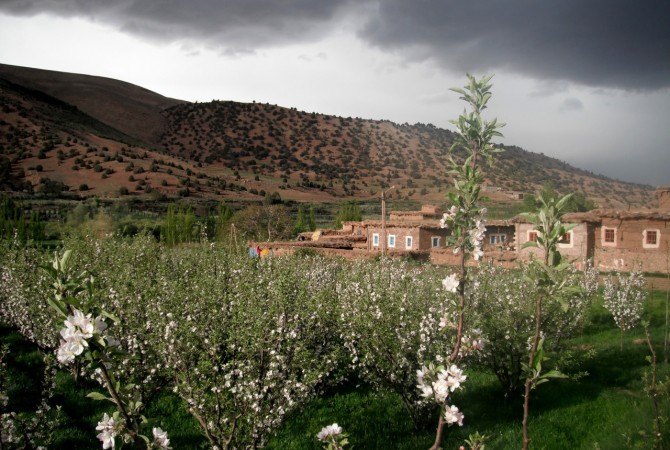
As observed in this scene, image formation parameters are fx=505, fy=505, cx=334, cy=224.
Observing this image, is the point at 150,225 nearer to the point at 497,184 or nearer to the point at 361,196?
the point at 361,196

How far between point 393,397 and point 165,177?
59.9 metres

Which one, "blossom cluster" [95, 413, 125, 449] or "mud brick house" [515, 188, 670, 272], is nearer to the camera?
"blossom cluster" [95, 413, 125, 449]

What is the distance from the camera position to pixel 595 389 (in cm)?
1141

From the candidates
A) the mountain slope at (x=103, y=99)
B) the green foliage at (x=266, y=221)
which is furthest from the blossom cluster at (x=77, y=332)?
the mountain slope at (x=103, y=99)

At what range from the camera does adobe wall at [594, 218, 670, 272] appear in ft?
97.7

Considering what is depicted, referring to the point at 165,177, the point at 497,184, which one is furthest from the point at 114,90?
the point at 497,184

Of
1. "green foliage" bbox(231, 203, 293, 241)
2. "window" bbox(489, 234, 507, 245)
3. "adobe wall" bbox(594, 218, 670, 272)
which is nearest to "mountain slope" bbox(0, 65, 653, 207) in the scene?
"green foliage" bbox(231, 203, 293, 241)

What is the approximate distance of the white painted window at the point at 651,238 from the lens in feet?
100

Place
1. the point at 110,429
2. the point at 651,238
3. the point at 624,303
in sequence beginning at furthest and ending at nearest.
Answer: the point at 651,238 < the point at 624,303 < the point at 110,429

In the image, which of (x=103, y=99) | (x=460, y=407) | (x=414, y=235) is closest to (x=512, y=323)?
(x=460, y=407)

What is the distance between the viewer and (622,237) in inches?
1259

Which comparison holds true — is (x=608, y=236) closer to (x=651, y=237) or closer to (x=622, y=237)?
(x=622, y=237)

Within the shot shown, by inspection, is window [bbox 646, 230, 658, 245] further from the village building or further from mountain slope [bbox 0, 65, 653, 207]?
mountain slope [bbox 0, 65, 653, 207]

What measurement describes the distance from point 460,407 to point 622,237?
27056 millimetres
